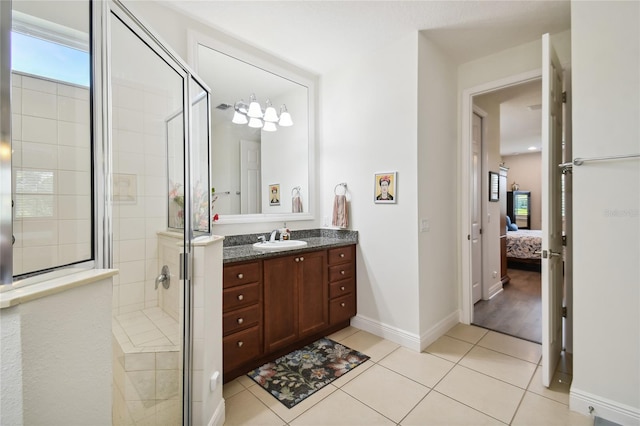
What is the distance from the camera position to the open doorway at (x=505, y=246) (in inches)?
124

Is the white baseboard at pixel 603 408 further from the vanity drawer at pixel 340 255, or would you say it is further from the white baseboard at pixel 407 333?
the vanity drawer at pixel 340 255

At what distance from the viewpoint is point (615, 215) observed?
5.41 ft

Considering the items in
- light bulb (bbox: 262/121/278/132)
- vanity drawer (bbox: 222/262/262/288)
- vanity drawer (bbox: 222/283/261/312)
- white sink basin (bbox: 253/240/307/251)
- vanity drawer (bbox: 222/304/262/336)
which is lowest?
vanity drawer (bbox: 222/304/262/336)

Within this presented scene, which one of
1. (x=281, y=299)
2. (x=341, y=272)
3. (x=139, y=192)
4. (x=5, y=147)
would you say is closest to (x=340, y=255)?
A: (x=341, y=272)

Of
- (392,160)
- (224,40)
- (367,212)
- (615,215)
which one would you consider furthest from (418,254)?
(224,40)

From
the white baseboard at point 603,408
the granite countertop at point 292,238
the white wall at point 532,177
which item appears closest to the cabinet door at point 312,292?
the granite countertop at point 292,238

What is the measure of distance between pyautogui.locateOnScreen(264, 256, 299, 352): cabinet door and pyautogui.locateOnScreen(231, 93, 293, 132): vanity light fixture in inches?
54.5

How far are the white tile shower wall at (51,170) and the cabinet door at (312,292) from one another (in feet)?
5.38

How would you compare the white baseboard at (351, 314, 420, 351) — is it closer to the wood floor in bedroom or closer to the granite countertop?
the granite countertop

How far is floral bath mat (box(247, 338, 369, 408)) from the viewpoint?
1961 mm

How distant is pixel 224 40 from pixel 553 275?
316 centimetres

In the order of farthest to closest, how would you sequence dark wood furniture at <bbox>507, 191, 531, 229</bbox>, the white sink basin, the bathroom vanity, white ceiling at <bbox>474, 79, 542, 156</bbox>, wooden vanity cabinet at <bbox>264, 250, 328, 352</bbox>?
1. dark wood furniture at <bbox>507, 191, 531, 229</bbox>
2. white ceiling at <bbox>474, 79, 542, 156</bbox>
3. the white sink basin
4. wooden vanity cabinet at <bbox>264, 250, 328, 352</bbox>
5. the bathroom vanity

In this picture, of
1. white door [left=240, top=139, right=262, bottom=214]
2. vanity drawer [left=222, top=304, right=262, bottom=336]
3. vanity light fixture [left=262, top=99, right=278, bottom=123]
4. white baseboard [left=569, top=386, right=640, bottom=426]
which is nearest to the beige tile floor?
white baseboard [left=569, top=386, right=640, bottom=426]

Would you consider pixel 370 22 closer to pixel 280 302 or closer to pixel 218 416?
pixel 280 302
